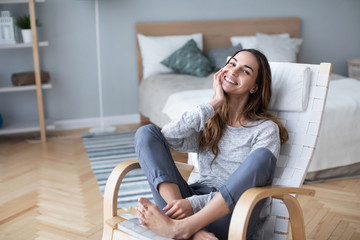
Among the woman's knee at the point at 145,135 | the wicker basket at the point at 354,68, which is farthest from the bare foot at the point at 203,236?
the wicker basket at the point at 354,68

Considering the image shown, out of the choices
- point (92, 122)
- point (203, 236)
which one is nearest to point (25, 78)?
point (92, 122)

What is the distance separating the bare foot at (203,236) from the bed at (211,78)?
1425 millimetres

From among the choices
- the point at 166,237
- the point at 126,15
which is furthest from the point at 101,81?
the point at 166,237

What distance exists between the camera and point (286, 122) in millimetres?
1945

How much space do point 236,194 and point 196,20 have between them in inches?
126

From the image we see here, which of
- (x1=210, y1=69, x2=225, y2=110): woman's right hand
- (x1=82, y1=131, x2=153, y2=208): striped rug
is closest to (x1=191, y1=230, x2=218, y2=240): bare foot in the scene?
(x1=210, y1=69, x2=225, y2=110): woman's right hand

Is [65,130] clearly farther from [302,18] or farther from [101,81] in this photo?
[302,18]

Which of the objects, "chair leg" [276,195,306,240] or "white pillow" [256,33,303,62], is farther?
"white pillow" [256,33,303,62]

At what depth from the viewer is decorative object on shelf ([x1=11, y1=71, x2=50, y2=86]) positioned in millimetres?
3773

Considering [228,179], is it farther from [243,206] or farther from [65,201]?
[65,201]

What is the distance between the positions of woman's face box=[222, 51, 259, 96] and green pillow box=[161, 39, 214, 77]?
2177mm

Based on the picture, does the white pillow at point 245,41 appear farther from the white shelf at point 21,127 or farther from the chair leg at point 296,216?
the chair leg at point 296,216

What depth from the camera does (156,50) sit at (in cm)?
415

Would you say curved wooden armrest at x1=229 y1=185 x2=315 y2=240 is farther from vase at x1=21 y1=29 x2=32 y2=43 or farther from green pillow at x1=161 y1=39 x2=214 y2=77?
vase at x1=21 y1=29 x2=32 y2=43
